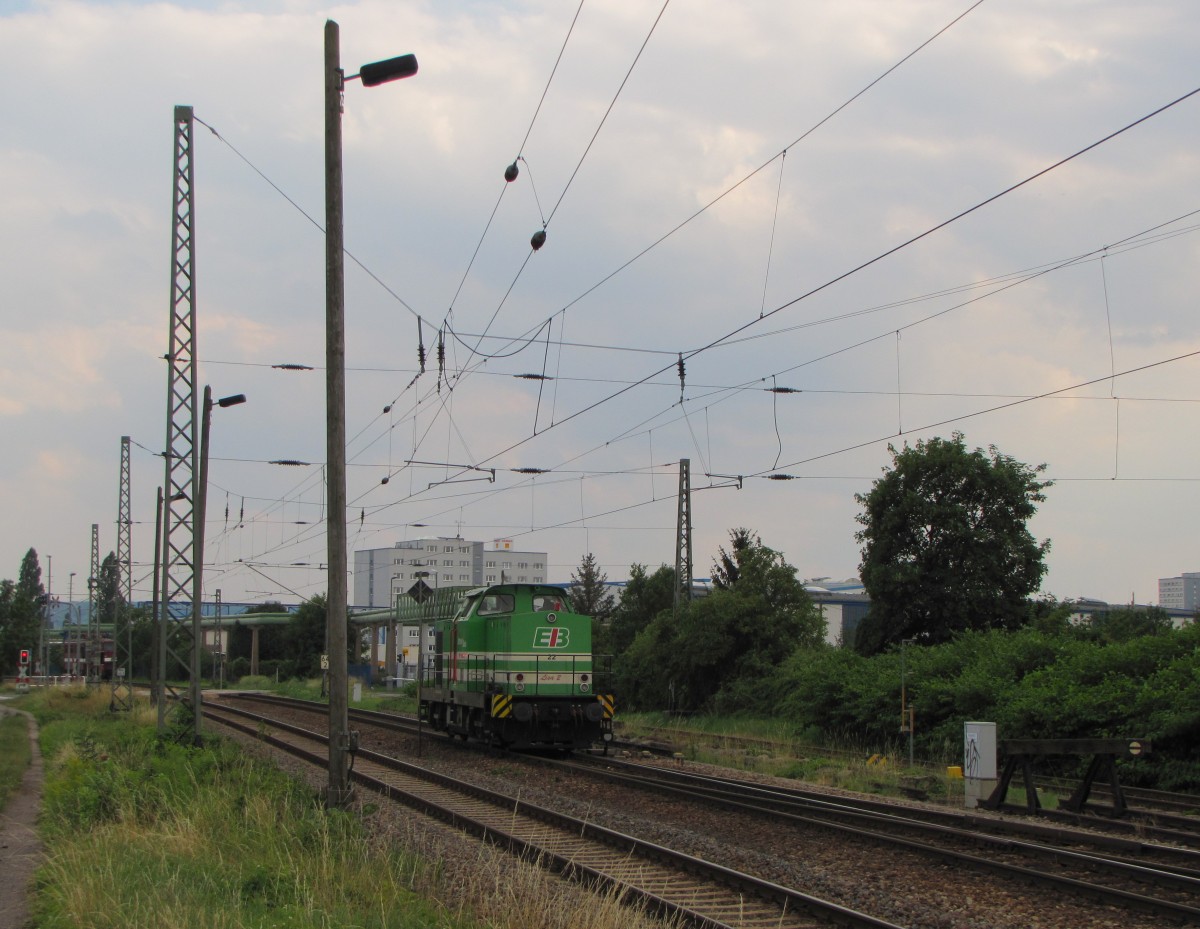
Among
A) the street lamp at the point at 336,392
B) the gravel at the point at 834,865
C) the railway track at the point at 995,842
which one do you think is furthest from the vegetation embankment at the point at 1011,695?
the street lamp at the point at 336,392

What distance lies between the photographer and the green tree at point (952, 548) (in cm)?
3778

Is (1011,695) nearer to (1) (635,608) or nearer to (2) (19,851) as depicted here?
(2) (19,851)

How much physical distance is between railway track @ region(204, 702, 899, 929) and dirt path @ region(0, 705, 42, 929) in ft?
15.1

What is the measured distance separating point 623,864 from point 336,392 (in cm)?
595

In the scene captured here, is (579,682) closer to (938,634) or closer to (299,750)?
(299,750)

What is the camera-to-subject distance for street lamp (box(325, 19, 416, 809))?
12289 millimetres

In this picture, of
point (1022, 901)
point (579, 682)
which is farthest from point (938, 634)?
point (1022, 901)

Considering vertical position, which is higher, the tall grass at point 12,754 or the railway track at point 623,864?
the railway track at point 623,864

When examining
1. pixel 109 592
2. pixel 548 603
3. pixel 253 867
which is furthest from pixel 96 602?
pixel 109 592

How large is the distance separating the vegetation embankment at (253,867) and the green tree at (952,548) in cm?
2609

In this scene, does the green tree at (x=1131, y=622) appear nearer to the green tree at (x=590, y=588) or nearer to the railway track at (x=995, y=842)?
the railway track at (x=995, y=842)

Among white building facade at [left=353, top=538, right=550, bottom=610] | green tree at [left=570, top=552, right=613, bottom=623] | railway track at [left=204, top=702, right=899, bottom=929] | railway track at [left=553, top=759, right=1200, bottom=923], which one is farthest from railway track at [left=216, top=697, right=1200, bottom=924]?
white building facade at [left=353, top=538, right=550, bottom=610]

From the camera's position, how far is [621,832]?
13.5 m

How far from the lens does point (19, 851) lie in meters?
13.4
